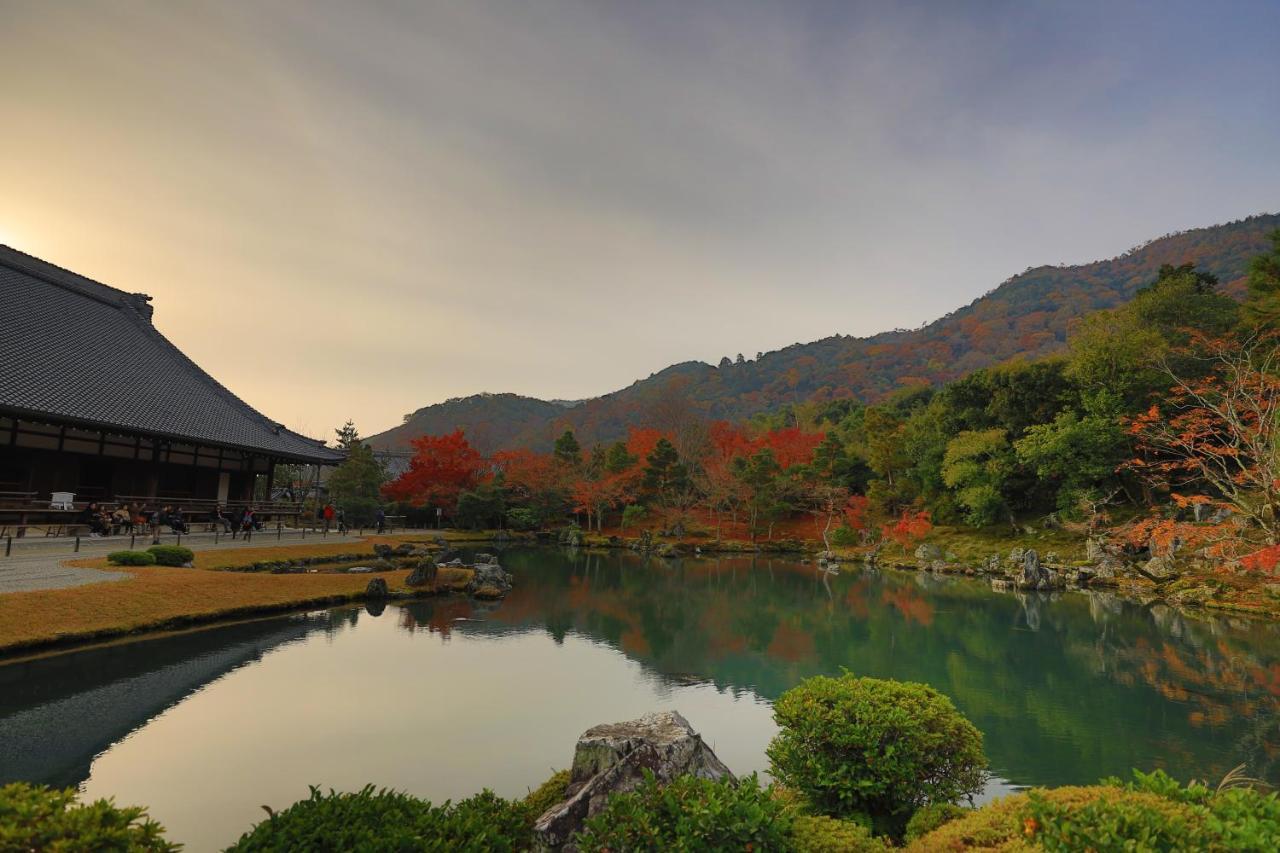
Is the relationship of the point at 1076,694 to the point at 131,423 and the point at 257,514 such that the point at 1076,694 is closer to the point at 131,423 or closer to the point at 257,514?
the point at 131,423

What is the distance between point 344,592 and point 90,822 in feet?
47.0

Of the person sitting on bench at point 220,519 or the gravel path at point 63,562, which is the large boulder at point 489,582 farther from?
the person sitting on bench at point 220,519

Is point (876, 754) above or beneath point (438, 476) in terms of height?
beneath

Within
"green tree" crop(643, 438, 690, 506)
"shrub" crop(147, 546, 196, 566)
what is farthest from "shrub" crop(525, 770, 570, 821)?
"green tree" crop(643, 438, 690, 506)

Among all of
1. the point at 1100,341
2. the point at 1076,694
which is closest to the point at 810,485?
the point at 1100,341

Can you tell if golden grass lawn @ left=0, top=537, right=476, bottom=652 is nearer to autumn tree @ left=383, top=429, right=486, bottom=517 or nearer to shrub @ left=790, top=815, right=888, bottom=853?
shrub @ left=790, top=815, right=888, bottom=853

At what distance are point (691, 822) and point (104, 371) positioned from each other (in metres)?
25.8

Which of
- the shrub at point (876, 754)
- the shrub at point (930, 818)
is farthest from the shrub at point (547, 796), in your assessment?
the shrub at point (930, 818)

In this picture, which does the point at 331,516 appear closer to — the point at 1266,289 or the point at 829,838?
the point at 829,838

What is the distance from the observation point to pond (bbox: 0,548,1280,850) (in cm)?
645

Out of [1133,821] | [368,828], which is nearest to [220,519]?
[368,828]

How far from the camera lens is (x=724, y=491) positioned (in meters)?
36.9

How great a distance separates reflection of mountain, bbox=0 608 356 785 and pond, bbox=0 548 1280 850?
0.04 meters

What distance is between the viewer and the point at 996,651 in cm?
1312
